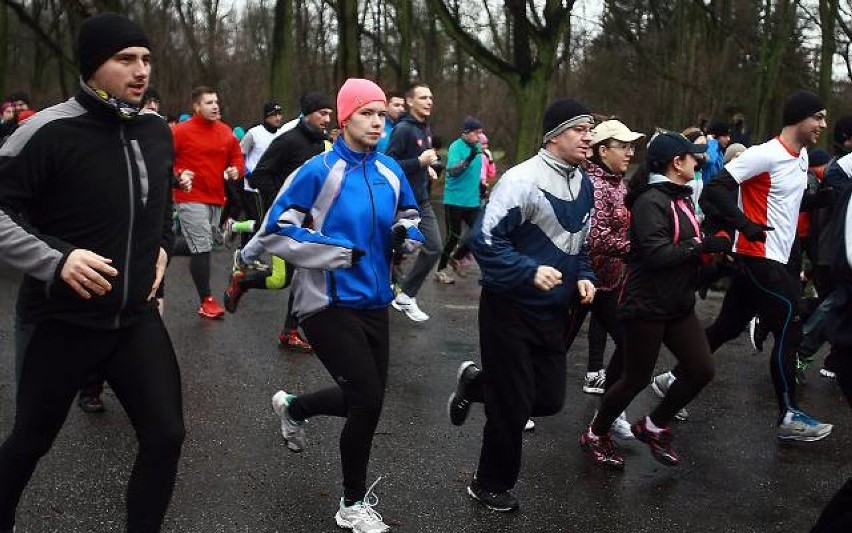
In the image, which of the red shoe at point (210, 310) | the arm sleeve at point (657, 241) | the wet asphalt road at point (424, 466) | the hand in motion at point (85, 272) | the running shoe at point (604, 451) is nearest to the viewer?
the hand in motion at point (85, 272)

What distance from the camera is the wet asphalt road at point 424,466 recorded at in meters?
4.22

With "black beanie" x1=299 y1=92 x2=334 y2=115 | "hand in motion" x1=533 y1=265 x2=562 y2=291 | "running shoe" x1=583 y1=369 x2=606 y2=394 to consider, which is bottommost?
"running shoe" x1=583 y1=369 x2=606 y2=394

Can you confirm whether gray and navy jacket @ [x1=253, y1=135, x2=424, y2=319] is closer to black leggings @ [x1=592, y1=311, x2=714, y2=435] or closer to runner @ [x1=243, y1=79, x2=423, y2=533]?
runner @ [x1=243, y1=79, x2=423, y2=533]

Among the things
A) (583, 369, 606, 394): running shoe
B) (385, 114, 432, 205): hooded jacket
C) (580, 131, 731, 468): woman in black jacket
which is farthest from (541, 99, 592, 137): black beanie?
(385, 114, 432, 205): hooded jacket

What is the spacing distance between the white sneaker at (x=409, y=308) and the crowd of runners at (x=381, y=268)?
187 cm

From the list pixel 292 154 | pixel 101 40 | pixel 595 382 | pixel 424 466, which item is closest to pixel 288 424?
pixel 424 466

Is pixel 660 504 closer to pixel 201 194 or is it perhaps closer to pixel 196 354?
pixel 196 354

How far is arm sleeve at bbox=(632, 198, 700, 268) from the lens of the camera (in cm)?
463

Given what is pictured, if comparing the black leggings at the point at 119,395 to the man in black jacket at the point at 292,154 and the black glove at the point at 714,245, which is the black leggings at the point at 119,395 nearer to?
the black glove at the point at 714,245

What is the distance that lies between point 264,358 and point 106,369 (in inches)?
145

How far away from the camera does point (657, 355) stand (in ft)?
15.8

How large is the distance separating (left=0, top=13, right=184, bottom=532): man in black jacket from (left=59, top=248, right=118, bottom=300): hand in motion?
3.5 inches

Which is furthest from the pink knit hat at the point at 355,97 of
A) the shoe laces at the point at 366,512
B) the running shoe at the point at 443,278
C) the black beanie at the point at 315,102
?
the running shoe at the point at 443,278

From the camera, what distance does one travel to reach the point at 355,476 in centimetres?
404
